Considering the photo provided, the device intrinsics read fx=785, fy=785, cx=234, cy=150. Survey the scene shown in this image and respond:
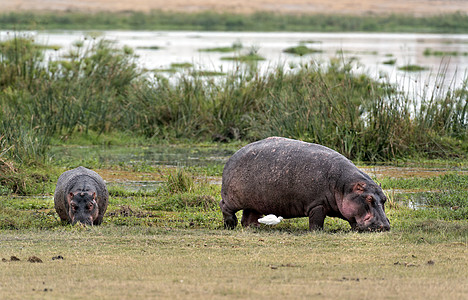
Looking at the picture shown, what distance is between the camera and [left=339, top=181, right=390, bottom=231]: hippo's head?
8.62m

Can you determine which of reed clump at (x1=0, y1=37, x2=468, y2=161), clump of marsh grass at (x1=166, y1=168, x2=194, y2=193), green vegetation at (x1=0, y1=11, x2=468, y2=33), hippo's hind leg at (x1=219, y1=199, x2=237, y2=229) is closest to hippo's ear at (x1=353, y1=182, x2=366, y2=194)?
hippo's hind leg at (x1=219, y1=199, x2=237, y2=229)

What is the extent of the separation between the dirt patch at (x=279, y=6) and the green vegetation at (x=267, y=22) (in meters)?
4.91

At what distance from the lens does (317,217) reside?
9.08 metres

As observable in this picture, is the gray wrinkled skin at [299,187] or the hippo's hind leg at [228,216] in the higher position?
the gray wrinkled skin at [299,187]

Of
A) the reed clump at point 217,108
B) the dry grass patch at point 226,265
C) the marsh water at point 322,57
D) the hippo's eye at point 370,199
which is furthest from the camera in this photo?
the marsh water at point 322,57

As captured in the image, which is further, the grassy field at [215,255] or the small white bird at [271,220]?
the small white bird at [271,220]

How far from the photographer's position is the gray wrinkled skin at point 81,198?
9.70 m

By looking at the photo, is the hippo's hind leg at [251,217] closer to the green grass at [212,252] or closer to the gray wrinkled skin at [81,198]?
the green grass at [212,252]

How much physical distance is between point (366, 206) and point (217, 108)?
37.6ft

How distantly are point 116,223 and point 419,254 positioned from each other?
4249 millimetres

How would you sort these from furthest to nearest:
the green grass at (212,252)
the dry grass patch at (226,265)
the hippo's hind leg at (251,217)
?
the hippo's hind leg at (251,217)
the green grass at (212,252)
the dry grass patch at (226,265)

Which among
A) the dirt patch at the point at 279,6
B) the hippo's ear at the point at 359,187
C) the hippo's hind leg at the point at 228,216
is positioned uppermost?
the hippo's ear at the point at 359,187

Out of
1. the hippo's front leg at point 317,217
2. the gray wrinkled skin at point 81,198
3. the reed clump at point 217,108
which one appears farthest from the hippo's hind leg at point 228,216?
the reed clump at point 217,108

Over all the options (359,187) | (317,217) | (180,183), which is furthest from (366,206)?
(180,183)
